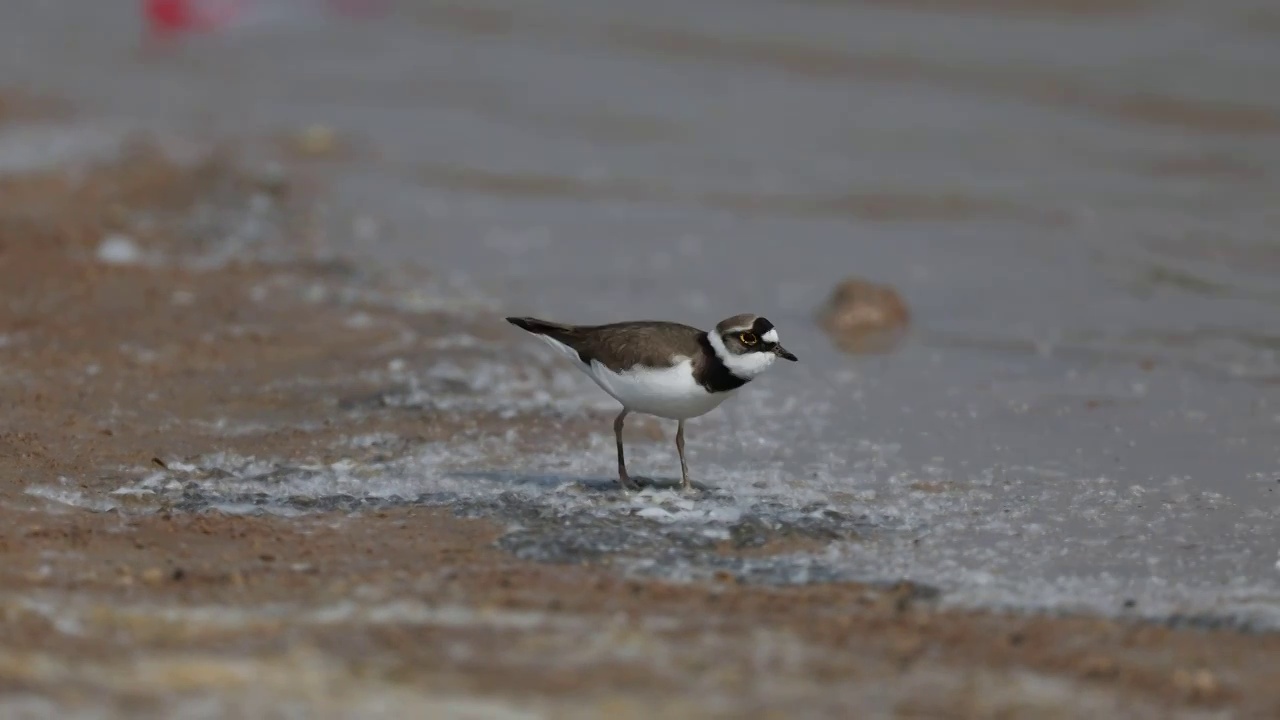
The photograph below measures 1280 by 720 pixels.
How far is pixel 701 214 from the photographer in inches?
494

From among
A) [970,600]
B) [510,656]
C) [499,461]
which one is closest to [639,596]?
[510,656]

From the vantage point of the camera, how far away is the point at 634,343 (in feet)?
21.0

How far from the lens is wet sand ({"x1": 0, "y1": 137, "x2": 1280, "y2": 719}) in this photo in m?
4.39

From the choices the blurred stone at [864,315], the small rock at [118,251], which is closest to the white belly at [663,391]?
the blurred stone at [864,315]

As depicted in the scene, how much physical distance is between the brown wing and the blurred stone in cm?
317

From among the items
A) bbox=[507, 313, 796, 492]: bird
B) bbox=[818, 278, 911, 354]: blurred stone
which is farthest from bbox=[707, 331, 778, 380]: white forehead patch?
bbox=[818, 278, 911, 354]: blurred stone

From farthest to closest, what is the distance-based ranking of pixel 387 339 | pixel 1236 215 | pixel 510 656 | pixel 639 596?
1. pixel 1236 215
2. pixel 387 339
3. pixel 639 596
4. pixel 510 656

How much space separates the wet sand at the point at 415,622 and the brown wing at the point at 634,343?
1.81ft

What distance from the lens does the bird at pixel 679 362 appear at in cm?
622

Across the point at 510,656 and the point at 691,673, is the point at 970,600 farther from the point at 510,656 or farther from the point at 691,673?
the point at 510,656

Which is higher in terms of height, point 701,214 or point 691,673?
point 701,214

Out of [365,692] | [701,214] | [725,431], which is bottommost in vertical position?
[365,692]

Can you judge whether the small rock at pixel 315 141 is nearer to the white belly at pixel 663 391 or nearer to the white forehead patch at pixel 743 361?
the white belly at pixel 663 391

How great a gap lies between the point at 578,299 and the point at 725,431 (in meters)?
2.69
